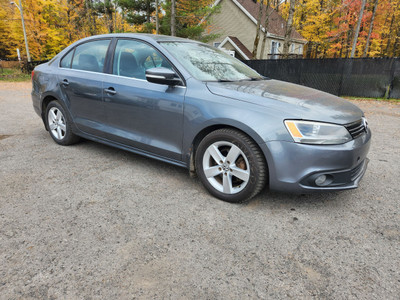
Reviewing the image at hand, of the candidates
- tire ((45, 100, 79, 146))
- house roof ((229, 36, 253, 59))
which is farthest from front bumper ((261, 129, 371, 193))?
house roof ((229, 36, 253, 59))

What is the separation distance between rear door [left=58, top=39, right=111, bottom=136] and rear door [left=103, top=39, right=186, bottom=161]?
7.2 inches

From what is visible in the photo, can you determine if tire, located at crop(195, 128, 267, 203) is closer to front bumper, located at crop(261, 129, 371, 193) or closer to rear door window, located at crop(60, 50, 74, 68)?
front bumper, located at crop(261, 129, 371, 193)

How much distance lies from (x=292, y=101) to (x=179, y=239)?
1.59 meters

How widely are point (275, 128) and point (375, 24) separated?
36.9m

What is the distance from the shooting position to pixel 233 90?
9.14ft

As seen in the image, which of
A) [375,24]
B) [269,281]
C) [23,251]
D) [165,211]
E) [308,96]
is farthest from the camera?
[375,24]

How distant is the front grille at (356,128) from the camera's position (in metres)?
2.54

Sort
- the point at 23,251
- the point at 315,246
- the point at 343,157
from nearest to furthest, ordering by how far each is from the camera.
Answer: the point at 23,251 < the point at 315,246 < the point at 343,157

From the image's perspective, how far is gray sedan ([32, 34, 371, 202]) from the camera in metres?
2.43

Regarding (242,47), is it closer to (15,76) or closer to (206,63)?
(15,76)

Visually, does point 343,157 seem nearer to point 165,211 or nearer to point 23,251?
point 165,211

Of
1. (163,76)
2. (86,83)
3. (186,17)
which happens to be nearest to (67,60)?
(86,83)

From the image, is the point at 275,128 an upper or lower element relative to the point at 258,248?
upper

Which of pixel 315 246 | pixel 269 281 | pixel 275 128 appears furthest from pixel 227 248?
pixel 275 128
